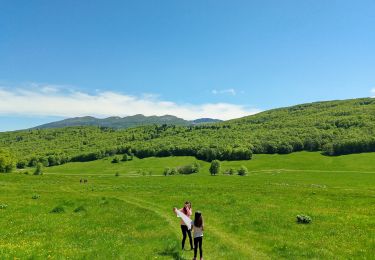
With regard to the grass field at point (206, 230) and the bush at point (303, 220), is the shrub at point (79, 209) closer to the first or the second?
the grass field at point (206, 230)

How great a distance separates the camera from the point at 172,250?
22.5m

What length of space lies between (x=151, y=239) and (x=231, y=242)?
A: 5.31 m

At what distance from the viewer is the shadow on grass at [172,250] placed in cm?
2109

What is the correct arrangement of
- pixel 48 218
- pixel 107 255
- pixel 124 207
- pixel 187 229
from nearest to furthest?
pixel 107 255 → pixel 187 229 → pixel 48 218 → pixel 124 207

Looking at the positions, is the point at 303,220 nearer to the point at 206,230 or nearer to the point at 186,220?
the point at 206,230

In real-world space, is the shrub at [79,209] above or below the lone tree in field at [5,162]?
below

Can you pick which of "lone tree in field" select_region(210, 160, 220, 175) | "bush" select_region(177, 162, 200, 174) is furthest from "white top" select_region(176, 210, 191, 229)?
"bush" select_region(177, 162, 200, 174)

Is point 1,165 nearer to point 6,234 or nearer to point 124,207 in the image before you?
point 124,207

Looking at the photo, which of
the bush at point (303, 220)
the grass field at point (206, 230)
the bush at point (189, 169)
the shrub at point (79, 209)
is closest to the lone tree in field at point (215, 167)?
the bush at point (189, 169)

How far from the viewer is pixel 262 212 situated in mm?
36250

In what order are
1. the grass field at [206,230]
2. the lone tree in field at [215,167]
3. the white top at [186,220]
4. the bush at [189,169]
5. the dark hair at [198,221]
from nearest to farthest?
the dark hair at [198,221], the grass field at [206,230], the white top at [186,220], the lone tree in field at [215,167], the bush at [189,169]

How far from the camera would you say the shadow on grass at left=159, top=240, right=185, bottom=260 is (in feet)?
69.2

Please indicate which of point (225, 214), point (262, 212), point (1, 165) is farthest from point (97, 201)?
point (1, 165)

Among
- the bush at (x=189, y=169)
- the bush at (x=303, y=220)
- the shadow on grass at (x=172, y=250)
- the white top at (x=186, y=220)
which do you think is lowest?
the bush at (x=189, y=169)
